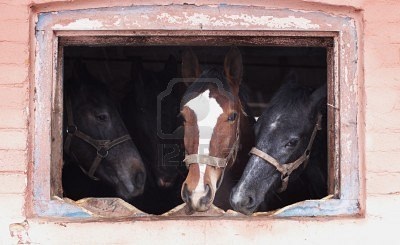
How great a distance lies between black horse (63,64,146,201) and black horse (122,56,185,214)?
29cm

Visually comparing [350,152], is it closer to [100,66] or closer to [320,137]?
[320,137]

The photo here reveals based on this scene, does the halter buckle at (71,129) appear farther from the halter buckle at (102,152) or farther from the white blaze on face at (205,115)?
the white blaze on face at (205,115)

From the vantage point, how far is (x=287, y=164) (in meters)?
5.57

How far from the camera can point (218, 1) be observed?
477 centimetres

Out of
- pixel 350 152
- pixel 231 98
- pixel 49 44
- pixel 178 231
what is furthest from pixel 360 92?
pixel 49 44

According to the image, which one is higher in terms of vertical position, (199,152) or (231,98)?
(231,98)

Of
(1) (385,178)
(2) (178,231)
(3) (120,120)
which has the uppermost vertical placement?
(3) (120,120)

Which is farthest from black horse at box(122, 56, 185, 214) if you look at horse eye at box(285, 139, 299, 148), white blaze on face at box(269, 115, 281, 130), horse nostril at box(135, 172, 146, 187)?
horse eye at box(285, 139, 299, 148)

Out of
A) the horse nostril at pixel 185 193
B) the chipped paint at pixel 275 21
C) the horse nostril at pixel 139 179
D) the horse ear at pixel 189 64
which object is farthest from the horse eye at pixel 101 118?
the chipped paint at pixel 275 21

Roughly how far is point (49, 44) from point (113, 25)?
399 millimetres

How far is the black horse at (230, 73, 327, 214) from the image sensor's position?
5.41m

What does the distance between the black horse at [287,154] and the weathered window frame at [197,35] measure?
68 centimetres

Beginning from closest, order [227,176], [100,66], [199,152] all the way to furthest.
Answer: [199,152]
[227,176]
[100,66]

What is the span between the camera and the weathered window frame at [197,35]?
4688 millimetres
